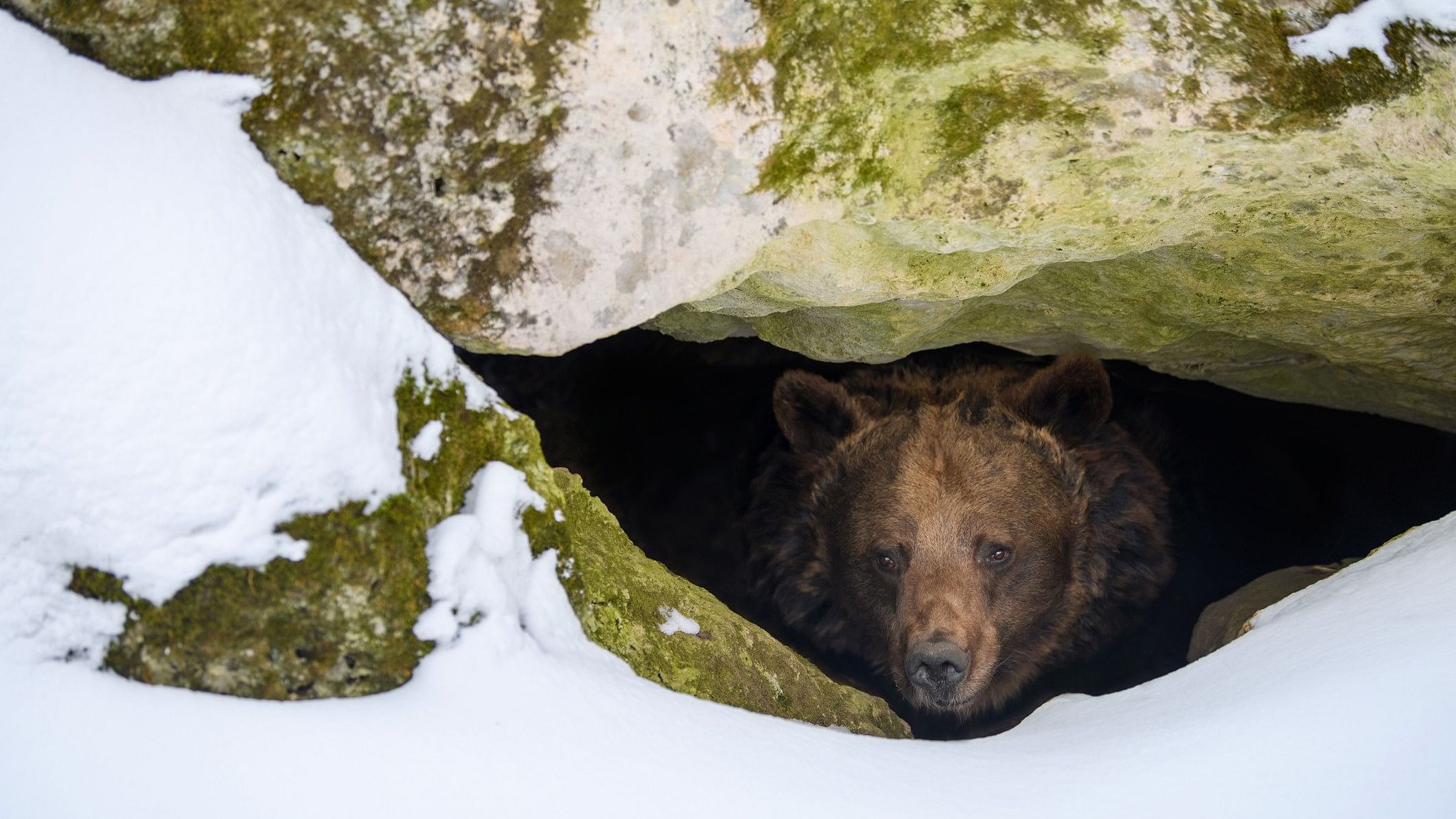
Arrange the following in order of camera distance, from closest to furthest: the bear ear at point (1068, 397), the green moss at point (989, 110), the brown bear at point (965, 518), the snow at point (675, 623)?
1. the green moss at point (989, 110)
2. the snow at point (675, 623)
3. the brown bear at point (965, 518)
4. the bear ear at point (1068, 397)

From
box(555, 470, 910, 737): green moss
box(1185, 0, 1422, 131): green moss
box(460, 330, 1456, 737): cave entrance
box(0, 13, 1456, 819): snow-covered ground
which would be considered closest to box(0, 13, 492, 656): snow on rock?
box(0, 13, 1456, 819): snow-covered ground

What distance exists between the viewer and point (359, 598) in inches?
84.0

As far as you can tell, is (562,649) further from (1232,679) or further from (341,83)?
(1232,679)

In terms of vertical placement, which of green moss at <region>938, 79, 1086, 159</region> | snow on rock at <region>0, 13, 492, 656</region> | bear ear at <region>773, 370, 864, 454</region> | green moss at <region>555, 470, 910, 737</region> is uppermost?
green moss at <region>938, 79, 1086, 159</region>

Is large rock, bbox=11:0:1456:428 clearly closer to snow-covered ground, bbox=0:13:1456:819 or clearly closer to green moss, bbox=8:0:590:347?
green moss, bbox=8:0:590:347

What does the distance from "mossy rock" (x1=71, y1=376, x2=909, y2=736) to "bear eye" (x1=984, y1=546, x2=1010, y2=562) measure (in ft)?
7.05

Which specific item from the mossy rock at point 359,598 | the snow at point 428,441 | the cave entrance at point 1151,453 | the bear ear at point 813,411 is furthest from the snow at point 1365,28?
the cave entrance at point 1151,453

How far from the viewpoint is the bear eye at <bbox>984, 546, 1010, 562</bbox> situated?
14.8 feet

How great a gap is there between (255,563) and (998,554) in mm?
3312

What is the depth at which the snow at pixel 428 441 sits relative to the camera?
2.28 meters

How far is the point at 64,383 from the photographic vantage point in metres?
1.93

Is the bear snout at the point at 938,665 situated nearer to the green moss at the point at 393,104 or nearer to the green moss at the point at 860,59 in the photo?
the green moss at the point at 860,59

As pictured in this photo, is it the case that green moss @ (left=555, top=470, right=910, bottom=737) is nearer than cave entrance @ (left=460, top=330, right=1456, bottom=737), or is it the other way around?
green moss @ (left=555, top=470, right=910, bottom=737)

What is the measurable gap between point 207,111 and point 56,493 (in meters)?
0.87
